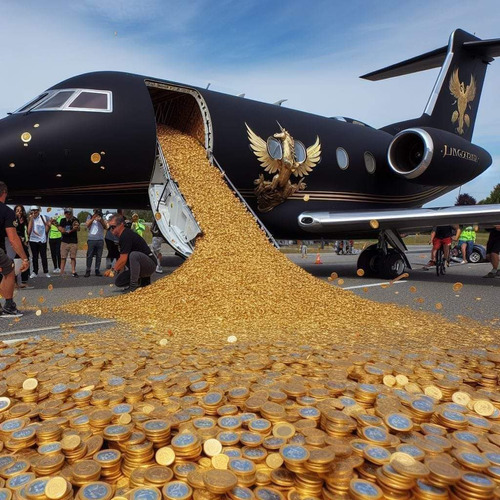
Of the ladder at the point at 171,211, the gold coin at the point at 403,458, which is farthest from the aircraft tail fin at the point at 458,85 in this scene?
the gold coin at the point at 403,458

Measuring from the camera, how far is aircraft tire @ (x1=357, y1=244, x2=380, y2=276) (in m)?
10.9

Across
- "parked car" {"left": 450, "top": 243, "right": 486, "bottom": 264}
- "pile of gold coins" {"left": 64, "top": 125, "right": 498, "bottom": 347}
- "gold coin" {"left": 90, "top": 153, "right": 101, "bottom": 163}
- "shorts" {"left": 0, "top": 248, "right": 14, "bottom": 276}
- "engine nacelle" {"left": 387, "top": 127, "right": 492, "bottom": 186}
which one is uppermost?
"engine nacelle" {"left": 387, "top": 127, "right": 492, "bottom": 186}

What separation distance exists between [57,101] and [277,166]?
444 cm

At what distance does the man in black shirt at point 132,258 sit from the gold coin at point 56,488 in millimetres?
5235

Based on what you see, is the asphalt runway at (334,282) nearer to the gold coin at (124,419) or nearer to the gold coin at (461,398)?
the gold coin at (124,419)

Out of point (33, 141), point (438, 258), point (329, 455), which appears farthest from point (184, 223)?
point (438, 258)

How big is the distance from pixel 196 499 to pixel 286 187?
843 cm

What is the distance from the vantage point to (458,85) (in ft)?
45.8

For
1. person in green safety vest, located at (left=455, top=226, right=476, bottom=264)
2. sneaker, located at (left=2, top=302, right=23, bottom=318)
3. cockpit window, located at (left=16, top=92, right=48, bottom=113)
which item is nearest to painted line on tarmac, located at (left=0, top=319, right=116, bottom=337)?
sneaker, located at (left=2, top=302, right=23, bottom=318)

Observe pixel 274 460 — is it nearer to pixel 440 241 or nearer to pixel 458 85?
pixel 440 241

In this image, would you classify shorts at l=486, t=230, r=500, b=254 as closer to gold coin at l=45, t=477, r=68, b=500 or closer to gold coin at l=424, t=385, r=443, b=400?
gold coin at l=424, t=385, r=443, b=400

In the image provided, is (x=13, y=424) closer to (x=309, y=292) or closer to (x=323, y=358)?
(x=323, y=358)

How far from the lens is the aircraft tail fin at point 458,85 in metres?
13.5

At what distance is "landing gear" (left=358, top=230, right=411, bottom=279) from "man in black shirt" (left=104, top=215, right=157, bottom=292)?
598 centimetres
